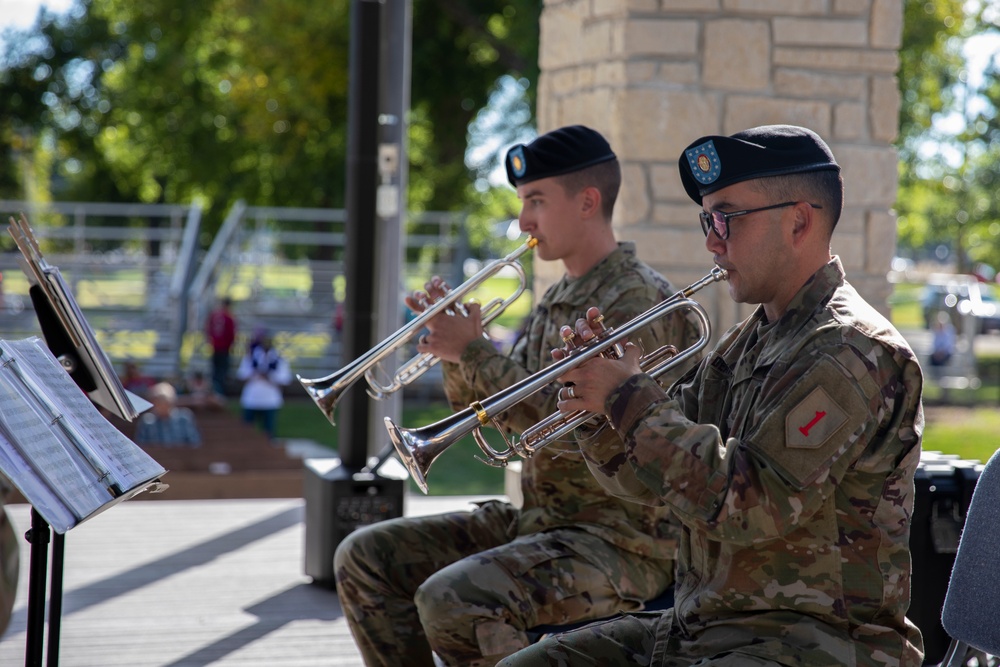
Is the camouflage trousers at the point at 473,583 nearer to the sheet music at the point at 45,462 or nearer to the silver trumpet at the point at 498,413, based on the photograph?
the silver trumpet at the point at 498,413

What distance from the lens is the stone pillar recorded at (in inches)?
186

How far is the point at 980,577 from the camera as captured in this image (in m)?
2.57

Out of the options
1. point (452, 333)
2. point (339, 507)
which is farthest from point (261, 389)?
point (452, 333)

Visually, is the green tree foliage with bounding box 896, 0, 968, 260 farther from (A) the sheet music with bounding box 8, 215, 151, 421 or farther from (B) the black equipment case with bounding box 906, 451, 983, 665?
(A) the sheet music with bounding box 8, 215, 151, 421

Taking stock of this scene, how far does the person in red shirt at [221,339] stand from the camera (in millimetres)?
16656

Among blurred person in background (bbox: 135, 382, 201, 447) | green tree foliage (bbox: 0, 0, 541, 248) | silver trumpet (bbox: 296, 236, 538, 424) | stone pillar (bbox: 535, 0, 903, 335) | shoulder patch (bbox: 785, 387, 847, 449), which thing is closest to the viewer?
shoulder patch (bbox: 785, 387, 847, 449)

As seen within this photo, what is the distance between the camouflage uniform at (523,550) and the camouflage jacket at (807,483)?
0.73m

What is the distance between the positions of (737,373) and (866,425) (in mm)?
353

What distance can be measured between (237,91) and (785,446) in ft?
61.0

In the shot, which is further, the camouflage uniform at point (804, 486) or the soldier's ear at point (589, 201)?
the soldier's ear at point (589, 201)

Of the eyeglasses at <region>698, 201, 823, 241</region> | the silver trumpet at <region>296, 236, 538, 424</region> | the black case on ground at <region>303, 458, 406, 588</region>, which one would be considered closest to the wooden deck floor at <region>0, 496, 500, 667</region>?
the black case on ground at <region>303, 458, 406, 588</region>

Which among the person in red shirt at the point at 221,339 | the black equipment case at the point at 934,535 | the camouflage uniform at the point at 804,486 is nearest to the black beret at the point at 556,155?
the camouflage uniform at the point at 804,486

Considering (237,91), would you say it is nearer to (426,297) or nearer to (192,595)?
(192,595)

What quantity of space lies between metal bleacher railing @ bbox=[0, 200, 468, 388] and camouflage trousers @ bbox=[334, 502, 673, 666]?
15.0m
